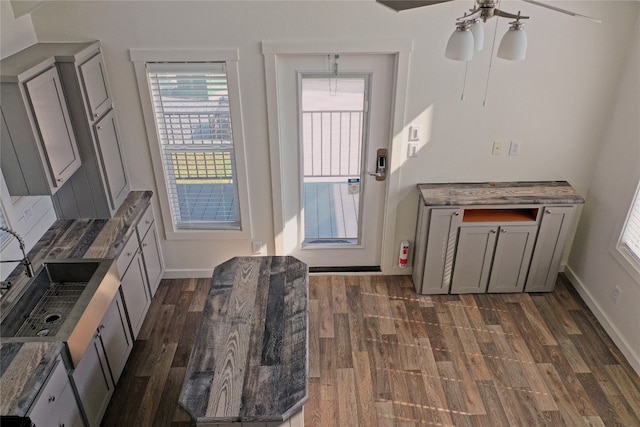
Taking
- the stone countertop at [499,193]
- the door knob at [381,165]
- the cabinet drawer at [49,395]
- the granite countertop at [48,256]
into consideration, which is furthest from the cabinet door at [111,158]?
the stone countertop at [499,193]

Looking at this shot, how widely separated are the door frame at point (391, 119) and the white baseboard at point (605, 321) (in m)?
1.59

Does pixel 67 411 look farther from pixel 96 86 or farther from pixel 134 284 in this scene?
pixel 96 86

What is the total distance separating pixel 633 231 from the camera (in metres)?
3.71

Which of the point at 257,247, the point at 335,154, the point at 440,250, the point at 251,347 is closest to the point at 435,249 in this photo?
the point at 440,250

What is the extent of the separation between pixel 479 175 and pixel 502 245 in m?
0.61

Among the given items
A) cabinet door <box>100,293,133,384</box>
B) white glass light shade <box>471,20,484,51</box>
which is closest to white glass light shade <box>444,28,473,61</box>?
white glass light shade <box>471,20,484,51</box>

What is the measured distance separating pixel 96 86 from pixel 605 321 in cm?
421

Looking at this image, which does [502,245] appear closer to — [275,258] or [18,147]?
[275,258]

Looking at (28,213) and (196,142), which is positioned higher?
(196,142)

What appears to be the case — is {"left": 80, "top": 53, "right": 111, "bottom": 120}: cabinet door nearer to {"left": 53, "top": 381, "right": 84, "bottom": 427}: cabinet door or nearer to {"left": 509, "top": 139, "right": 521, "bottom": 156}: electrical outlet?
{"left": 53, "top": 381, "right": 84, "bottom": 427}: cabinet door

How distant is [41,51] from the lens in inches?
129

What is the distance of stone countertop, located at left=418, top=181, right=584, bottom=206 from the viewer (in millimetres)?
3975

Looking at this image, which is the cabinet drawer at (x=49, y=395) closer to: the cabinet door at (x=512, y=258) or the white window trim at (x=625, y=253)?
the cabinet door at (x=512, y=258)

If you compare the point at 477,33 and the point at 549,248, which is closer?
the point at 477,33
